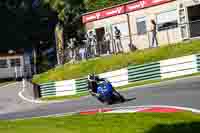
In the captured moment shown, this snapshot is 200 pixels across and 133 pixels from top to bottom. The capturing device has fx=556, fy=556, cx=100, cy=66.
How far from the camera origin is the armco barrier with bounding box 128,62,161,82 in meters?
30.7

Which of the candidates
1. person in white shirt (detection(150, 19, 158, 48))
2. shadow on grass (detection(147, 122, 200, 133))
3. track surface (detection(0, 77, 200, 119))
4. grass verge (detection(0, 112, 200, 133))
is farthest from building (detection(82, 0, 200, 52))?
shadow on grass (detection(147, 122, 200, 133))

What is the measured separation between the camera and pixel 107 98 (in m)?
23.7

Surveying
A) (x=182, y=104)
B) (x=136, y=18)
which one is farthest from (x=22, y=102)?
(x=182, y=104)

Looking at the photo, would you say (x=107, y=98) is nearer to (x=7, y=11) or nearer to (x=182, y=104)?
(x=182, y=104)

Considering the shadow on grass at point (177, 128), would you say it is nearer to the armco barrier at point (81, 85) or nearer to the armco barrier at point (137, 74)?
the armco barrier at point (137, 74)

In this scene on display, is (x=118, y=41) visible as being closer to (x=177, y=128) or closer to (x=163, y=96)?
(x=163, y=96)

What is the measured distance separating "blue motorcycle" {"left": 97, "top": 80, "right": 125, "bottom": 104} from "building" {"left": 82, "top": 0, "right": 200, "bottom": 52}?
1020 cm

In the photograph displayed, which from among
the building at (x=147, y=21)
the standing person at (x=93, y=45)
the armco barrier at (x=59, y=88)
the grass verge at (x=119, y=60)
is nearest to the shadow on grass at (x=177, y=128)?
the grass verge at (x=119, y=60)

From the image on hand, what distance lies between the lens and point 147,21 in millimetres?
37000

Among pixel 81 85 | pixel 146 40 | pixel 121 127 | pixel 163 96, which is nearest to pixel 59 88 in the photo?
pixel 81 85

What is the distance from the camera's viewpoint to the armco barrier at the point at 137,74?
94.7 ft

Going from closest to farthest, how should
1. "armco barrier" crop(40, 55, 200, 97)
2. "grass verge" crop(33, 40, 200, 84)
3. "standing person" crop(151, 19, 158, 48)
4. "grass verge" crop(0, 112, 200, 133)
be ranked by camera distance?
"grass verge" crop(0, 112, 200, 133), "armco barrier" crop(40, 55, 200, 97), "grass verge" crop(33, 40, 200, 84), "standing person" crop(151, 19, 158, 48)

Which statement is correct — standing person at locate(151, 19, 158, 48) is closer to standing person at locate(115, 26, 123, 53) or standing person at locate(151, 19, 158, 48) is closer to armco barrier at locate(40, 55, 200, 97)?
standing person at locate(115, 26, 123, 53)

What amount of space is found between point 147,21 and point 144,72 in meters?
6.44
